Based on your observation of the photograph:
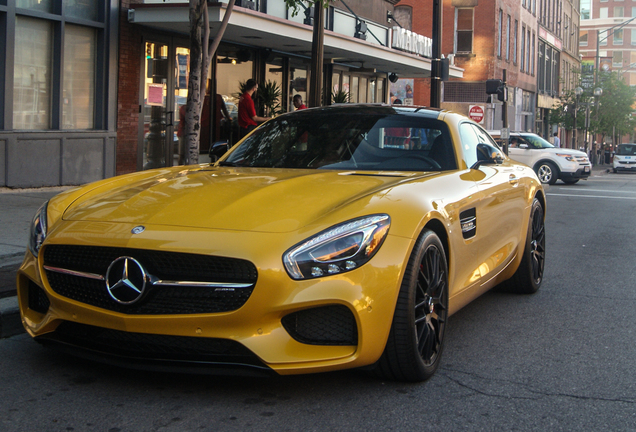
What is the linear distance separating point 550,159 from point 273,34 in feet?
42.5

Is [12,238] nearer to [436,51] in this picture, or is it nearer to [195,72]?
[195,72]

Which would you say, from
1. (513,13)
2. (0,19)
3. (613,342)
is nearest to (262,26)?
(0,19)

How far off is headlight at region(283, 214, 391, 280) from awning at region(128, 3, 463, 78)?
32.8 ft

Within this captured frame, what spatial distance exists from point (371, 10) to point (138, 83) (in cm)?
1324

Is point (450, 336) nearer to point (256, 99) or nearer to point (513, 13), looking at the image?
point (256, 99)

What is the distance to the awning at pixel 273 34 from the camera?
1348 cm

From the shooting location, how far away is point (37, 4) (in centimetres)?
1216

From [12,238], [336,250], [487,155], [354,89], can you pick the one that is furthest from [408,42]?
[336,250]

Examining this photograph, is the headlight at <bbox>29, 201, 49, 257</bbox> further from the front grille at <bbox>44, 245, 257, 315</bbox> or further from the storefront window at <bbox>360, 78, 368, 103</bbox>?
the storefront window at <bbox>360, 78, 368, 103</bbox>

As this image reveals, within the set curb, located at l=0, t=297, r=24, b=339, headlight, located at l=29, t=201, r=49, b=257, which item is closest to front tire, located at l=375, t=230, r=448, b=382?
headlight, located at l=29, t=201, r=49, b=257

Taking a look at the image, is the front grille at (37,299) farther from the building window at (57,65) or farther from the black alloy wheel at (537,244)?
the building window at (57,65)

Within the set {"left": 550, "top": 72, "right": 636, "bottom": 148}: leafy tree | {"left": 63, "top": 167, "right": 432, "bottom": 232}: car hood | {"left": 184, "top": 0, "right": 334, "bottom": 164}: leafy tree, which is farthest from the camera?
{"left": 550, "top": 72, "right": 636, "bottom": 148}: leafy tree

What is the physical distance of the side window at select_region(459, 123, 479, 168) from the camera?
5.18 metres

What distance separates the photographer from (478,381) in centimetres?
390
